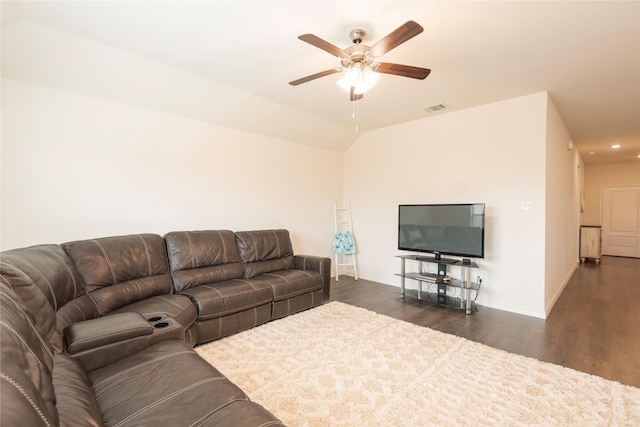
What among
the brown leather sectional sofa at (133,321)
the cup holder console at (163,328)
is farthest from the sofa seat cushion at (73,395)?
the cup holder console at (163,328)

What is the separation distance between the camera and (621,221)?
25.7 feet

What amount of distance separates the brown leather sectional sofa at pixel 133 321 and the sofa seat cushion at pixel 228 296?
0.01 meters

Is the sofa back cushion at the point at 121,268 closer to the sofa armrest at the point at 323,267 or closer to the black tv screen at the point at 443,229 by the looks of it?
the sofa armrest at the point at 323,267

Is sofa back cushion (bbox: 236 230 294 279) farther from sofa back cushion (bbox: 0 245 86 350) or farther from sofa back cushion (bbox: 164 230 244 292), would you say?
sofa back cushion (bbox: 0 245 86 350)

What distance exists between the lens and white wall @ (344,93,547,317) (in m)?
3.52

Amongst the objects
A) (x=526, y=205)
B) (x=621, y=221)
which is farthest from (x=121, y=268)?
(x=621, y=221)

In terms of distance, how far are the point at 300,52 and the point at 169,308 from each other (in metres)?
2.44

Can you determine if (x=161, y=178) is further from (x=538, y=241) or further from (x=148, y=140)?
(x=538, y=241)

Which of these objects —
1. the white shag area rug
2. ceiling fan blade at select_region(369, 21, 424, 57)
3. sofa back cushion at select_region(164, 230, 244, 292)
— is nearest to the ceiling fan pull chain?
ceiling fan blade at select_region(369, 21, 424, 57)

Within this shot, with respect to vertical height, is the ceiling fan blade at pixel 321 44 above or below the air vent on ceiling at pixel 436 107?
below

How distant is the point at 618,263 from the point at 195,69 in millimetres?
9494

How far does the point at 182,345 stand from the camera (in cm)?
177

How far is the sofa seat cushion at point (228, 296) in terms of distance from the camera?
2.68 m

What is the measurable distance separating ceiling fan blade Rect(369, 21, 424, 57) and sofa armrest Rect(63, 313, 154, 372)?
91.3 inches
